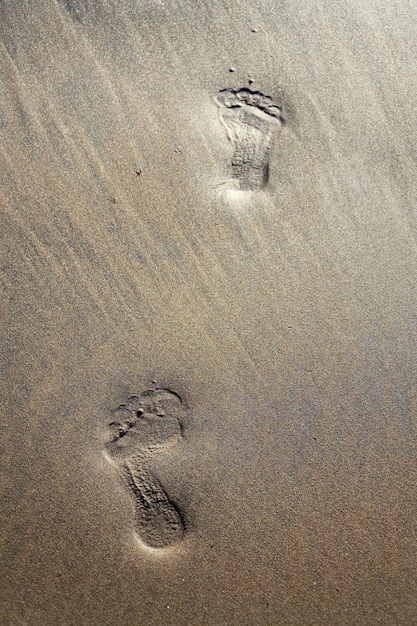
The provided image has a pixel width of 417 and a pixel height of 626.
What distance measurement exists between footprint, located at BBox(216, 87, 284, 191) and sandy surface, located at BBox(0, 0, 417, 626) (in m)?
0.01

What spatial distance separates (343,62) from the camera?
97.6 inches

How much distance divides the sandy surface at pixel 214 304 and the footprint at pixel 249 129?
0.04 feet

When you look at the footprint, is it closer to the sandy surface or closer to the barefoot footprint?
the sandy surface

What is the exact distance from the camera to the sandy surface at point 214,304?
2.31 m

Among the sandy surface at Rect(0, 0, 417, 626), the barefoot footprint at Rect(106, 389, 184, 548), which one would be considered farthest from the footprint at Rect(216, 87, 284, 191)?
the barefoot footprint at Rect(106, 389, 184, 548)

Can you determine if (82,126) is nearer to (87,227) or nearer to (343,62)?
(87,227)

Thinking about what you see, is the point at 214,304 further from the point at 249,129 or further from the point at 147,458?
the point at 249,129

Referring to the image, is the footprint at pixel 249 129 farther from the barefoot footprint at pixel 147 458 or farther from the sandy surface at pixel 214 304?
the barefoot footprint at pixel 147 458

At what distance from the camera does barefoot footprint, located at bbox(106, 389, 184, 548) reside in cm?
229

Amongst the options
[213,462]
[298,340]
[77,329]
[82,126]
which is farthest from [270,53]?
[213,462]

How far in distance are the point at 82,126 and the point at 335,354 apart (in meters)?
2.05

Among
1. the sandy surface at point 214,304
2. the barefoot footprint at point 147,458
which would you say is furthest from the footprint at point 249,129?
the barefoot footprint at point 147,458

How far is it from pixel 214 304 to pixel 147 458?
0.97 m

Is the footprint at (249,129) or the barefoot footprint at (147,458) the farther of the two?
the footprint at (249,129)
